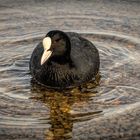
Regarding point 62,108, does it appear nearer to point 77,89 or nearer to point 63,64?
point 77,89

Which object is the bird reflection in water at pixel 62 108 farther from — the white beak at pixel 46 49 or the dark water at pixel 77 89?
the white beak at pixel 46 49

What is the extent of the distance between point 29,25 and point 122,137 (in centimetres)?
488

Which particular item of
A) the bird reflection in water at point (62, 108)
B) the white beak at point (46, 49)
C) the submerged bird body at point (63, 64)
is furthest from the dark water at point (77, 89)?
the white beak at point (46, 49)

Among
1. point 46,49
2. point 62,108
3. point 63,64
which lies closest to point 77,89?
point 63,64

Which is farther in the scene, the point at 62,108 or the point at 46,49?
the point at 46,49

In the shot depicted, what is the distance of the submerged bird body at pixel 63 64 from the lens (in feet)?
Answer: 29.1

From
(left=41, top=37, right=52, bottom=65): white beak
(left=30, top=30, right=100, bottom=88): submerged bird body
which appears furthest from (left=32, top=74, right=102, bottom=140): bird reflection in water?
(left=41, top=37, right=52, bottom=65): white beak

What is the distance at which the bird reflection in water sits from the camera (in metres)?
7.92

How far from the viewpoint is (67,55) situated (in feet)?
29.9

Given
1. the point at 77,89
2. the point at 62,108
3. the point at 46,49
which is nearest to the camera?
the point at 62,108

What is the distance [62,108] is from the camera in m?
8.56

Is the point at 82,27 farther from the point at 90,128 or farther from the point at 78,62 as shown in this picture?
the point at 90,128

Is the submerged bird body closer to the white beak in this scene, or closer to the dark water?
the white beak

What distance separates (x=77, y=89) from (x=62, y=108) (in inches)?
28.1
